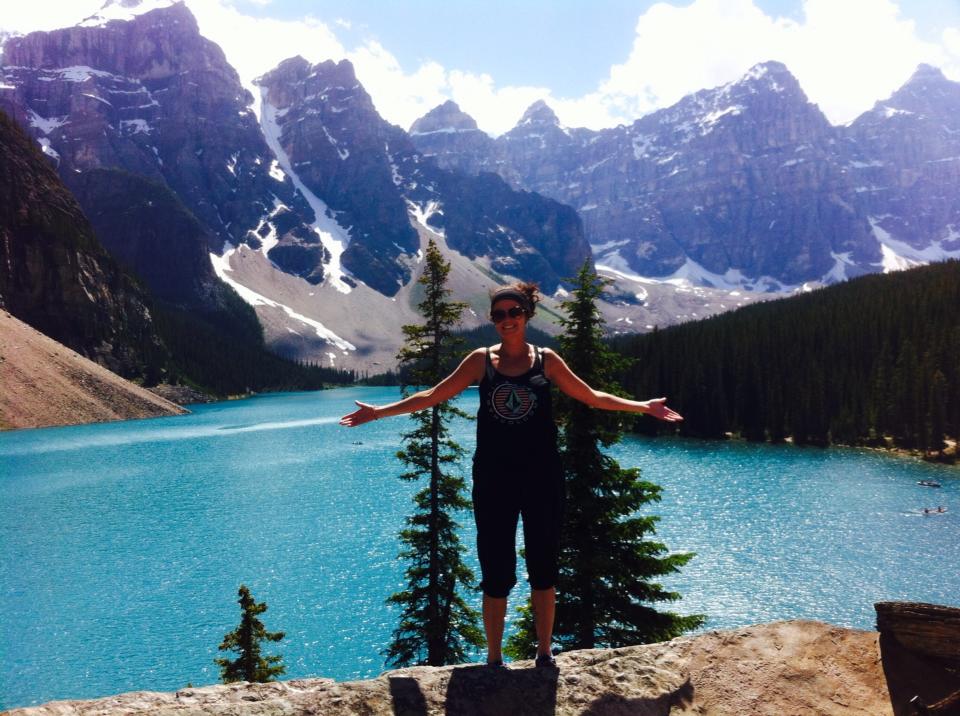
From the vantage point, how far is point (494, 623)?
5883 millimetres

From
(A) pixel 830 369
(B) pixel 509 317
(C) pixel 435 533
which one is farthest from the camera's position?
(A) pixel 830 369

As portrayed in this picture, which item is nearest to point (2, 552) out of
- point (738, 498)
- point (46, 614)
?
point (46, 614)

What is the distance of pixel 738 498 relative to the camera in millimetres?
51250

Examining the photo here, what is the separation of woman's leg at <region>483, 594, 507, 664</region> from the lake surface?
21514 millimetres

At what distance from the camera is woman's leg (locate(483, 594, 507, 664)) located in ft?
19.1

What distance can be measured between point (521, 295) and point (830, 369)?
328ft

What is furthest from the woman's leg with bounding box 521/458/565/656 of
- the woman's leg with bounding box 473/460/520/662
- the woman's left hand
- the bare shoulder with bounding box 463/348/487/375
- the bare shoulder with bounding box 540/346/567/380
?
the woman's left hand

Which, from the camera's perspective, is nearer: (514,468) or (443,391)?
(514,468)

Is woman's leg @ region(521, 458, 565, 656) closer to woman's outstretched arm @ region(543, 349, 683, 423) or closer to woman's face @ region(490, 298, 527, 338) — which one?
woman's outstretched arm @ region(543, 349, 683, 423)

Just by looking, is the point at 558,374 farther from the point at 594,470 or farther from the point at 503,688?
the point at 594,470

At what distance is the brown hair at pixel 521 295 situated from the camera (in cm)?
614

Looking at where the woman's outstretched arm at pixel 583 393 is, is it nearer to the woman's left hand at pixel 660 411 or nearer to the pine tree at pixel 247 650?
the woman's left hand at pixel 660 411

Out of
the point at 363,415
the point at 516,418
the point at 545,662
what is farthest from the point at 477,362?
the point at 545,662

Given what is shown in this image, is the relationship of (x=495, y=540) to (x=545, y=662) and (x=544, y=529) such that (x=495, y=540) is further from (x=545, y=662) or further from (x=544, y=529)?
(x=545, y=662)
